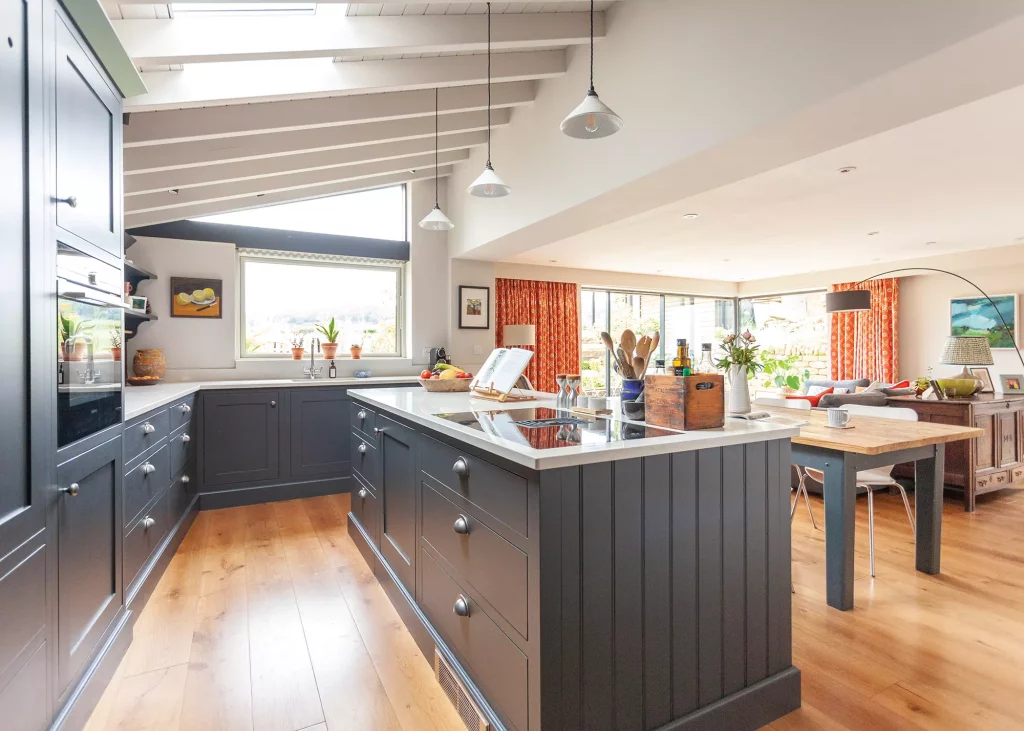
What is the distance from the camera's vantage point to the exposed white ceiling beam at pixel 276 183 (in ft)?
12.8

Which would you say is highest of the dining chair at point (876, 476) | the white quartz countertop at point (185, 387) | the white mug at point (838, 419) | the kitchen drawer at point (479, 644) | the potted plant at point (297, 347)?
the potted plant at point (297, 347)

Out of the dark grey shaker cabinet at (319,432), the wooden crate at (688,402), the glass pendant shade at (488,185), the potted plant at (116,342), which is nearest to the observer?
the wooden crate at (688,402)

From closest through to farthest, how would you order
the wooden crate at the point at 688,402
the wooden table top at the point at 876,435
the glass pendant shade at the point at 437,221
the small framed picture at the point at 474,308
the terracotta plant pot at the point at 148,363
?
the wooden crate at the point at 688,402
the wooden table top at the point at 876,435
the glass pendant shade at the point at 437,221
the terracotta plant pot at the point at 148,363
the small framed picture at the point at 474,308

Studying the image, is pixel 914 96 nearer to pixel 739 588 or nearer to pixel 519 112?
pixel 739 588

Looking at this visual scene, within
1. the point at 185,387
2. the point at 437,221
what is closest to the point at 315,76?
the point at 437,221

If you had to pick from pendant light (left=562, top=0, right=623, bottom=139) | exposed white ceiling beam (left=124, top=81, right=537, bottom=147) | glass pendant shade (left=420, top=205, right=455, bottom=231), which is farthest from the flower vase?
exposed white ceiling beam (left=124, top=81, right=537, bottom=147)

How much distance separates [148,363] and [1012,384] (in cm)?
711

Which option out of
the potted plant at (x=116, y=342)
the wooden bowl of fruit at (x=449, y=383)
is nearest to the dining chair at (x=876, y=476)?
the wooden bowl of fruit at (x=449, y=383)

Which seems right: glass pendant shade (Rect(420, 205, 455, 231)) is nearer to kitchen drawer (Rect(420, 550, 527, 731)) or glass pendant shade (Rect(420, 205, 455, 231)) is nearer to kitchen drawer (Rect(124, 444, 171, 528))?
kitchen drawer (Rect(124, 444, 171, 528))

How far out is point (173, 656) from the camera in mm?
1990

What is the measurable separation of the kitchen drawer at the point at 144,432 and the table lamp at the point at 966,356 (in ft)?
17.9

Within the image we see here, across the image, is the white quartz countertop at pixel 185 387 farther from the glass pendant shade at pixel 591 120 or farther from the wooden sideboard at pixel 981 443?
the wooden sideboard at pixel 981 443

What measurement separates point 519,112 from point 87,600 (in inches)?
154

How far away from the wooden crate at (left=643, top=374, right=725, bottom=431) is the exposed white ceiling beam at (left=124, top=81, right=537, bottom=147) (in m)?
2.84
